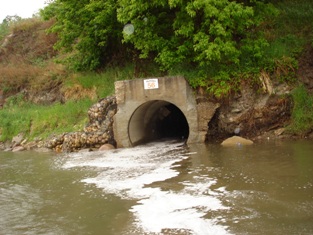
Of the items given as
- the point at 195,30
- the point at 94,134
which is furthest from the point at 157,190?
the point at 195,30

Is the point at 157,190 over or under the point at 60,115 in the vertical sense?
under

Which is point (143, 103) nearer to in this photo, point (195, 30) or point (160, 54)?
point (160, 54)

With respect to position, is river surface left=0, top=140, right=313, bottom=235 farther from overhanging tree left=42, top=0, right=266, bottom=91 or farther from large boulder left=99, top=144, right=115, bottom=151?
overhanging tree left=42, top=0, right=266, bottom=91

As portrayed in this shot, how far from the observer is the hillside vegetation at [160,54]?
12.6 m

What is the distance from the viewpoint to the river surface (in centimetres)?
556

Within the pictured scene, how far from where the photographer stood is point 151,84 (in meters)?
13.2

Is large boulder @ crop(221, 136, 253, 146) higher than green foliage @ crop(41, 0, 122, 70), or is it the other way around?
green foliage @ crop(41, 0, 122, 70)

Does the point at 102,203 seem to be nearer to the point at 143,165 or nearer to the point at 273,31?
the point at 143,165

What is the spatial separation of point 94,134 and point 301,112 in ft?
22.3

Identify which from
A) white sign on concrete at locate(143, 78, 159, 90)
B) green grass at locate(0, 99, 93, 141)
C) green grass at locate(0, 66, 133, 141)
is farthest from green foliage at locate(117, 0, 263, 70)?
green grass at locate(0, 99, 93, 141)

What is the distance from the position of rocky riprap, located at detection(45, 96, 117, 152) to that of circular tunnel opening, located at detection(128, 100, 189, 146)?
0.80m

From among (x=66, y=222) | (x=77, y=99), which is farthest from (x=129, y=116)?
(x=66, y=222)

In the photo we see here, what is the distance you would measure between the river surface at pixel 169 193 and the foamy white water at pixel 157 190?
2 cm

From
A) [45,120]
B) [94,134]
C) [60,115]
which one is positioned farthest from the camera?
[45,120]
